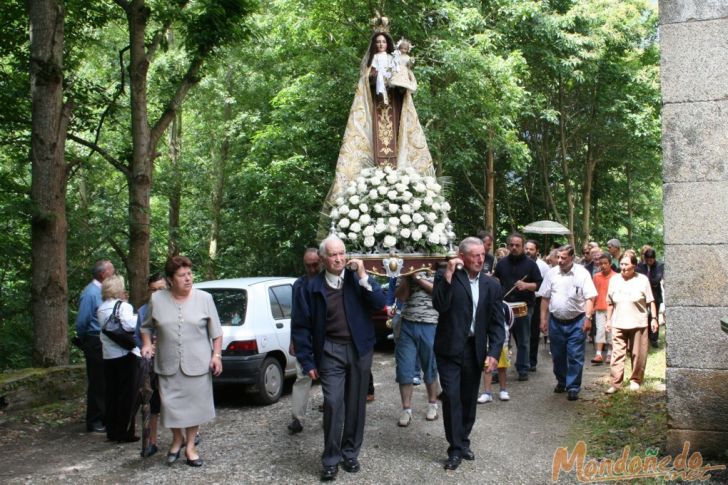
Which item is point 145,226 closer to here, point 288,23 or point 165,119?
point 165,119

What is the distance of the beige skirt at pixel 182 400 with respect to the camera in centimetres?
614

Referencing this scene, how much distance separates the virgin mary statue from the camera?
8625 mm

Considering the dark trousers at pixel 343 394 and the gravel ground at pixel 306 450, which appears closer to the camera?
the dark trousers at pixel 343 394

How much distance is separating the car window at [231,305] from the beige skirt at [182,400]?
2.54 meters

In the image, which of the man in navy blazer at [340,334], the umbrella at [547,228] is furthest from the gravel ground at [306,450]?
the umbrella at [547,228]

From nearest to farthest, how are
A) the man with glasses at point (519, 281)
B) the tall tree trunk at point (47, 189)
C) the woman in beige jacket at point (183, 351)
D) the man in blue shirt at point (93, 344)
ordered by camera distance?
1. the woman in beige jacket at point (183, 351)
2. the man in blue shirt at point (93, 344)
3. the tall tree trunk at point (47, 189)
4. the man with glasses at point (519, 281)

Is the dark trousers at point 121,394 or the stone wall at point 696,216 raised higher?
the stone wall at point 696,216

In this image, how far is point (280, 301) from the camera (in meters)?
9.66

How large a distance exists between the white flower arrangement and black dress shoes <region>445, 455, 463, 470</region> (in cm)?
211

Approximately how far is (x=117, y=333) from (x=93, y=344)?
1.06 metres

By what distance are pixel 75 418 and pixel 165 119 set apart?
19.2 ft

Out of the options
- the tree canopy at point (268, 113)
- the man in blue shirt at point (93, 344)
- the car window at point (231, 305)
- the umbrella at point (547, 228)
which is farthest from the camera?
the umbrella at point (547, 228)

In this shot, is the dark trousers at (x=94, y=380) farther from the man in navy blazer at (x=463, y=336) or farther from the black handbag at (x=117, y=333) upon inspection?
the man in navy blazer at (x=463, y=336)

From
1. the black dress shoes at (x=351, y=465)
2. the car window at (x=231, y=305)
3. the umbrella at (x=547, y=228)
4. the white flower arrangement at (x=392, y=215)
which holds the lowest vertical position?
the black dress shoes at (x=351, y=465)
